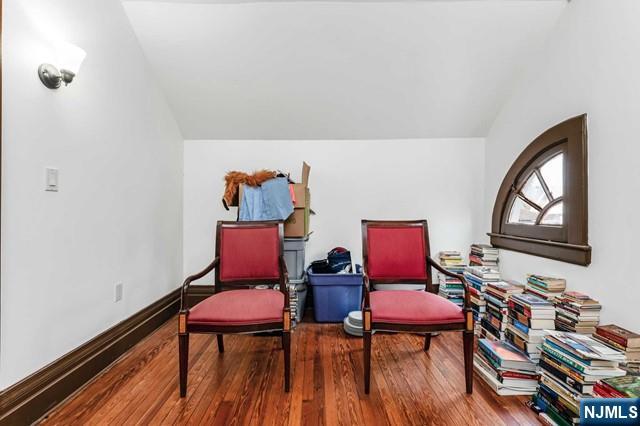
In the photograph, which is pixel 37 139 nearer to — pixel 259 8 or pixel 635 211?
pixel 259 8

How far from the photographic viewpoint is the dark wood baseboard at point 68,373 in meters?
1.46

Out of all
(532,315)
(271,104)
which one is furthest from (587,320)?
(271,104)

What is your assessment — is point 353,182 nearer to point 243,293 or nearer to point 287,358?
point 243,293

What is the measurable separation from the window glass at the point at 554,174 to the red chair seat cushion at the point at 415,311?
4.33 feet

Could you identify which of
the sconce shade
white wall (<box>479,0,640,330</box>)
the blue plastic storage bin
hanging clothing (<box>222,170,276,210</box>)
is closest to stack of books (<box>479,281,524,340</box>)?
white wall (<box>479,0,640,330</box>)

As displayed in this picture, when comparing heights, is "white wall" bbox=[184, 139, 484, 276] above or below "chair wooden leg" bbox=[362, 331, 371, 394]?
above

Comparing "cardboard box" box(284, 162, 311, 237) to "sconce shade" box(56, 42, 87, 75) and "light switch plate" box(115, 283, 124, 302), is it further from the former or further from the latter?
"sconce shade" box(56, 42, 87, 75)

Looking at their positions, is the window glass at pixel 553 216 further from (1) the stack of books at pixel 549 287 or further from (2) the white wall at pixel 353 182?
(2) the white wall at pixel 353 182

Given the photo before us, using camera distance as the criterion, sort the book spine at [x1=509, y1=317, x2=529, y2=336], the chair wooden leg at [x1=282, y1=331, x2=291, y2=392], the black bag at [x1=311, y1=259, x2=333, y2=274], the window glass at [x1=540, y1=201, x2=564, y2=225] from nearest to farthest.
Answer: the chair wooden leg at [x1=282, y1=331, x2=291, y2=392], the book spine at [x1=509, y1=317, x2=529, y2=336], the window glass at [x1=540, y1=201, x2=564, y2=225], the black bag at [x1=311, y1=259, x2=333, y2=274]

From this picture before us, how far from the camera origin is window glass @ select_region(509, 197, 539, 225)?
2637mm

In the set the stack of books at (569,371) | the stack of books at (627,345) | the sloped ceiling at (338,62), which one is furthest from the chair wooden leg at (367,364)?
the sloped ceiling at (338,62)

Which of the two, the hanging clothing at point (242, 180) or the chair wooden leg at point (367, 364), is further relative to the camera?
the hanging clothing at point (242, 180)

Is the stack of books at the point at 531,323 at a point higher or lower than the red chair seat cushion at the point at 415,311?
lower

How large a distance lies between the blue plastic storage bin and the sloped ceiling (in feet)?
4.84
